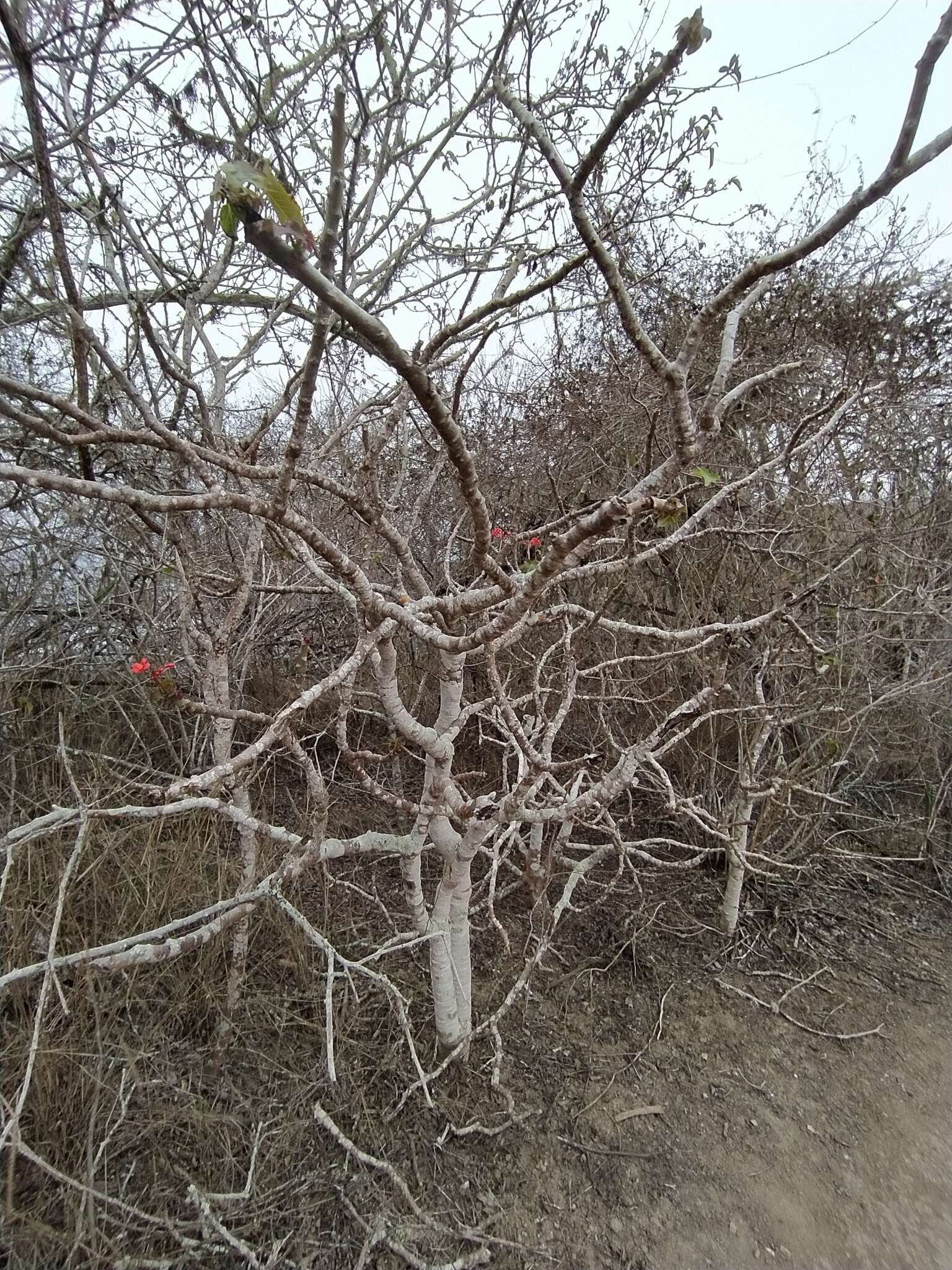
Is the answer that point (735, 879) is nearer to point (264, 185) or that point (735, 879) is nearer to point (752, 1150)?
point (752, 1150)

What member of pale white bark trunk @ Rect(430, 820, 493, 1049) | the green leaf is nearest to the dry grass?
pale white bark trunk @ Rect(430, 820, 493, 1049)

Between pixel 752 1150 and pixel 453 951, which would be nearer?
pixel 752 1150

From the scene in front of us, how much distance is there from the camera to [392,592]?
158 cm

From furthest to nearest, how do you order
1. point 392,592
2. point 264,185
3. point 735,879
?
point 735,879 → point 392,592 → point 264,185

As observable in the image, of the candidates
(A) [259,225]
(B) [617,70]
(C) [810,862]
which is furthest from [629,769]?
(B) [617,70]

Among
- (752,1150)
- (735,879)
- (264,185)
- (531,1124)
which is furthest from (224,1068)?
(264,185)

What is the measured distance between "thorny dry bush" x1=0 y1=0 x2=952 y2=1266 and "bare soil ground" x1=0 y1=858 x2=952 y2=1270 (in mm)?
27

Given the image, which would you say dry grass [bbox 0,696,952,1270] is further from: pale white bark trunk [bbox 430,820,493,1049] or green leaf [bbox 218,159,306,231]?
green leaf [bbox 218,159,306,231]

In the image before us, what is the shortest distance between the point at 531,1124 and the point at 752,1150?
654mm

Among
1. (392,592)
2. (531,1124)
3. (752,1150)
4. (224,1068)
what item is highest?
(392,592)

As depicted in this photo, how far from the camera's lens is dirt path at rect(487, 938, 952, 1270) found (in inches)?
63.1

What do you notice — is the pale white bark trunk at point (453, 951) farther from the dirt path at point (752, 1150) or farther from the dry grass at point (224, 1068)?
the dirt path at point (752, 1150)

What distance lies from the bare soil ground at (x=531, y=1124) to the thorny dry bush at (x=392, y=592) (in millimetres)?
27

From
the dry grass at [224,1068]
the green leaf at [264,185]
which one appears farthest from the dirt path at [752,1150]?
the green leaf at [264,185]
